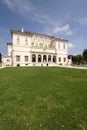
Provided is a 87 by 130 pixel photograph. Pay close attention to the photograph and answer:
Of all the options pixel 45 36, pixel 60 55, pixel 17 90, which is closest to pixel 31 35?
pixel 45 36

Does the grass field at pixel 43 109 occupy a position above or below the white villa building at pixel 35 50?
below

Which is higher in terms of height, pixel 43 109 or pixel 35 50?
pixel 35 50

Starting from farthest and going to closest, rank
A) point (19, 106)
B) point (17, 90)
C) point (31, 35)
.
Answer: point (31, 35), point (17, 90), point (19, 106)

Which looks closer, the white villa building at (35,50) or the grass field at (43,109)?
the grass field at (43,109)

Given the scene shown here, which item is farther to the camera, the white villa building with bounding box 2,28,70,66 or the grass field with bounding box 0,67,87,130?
the white villa building with bounding box 2,28,70,66

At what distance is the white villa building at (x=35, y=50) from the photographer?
44.1 m

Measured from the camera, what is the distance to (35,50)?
47.8m

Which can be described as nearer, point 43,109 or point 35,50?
point 43,109

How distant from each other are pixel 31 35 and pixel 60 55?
14.4 metres

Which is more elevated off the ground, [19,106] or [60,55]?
[60,55]

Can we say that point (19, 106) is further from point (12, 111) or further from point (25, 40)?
point (25, 40)

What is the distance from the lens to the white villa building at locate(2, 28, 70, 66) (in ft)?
145

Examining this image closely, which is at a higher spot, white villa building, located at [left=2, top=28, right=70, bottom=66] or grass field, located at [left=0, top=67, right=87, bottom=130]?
white villa building, located at [left=2, top=28, right=70, bottom=66]

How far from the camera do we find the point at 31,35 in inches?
1866
